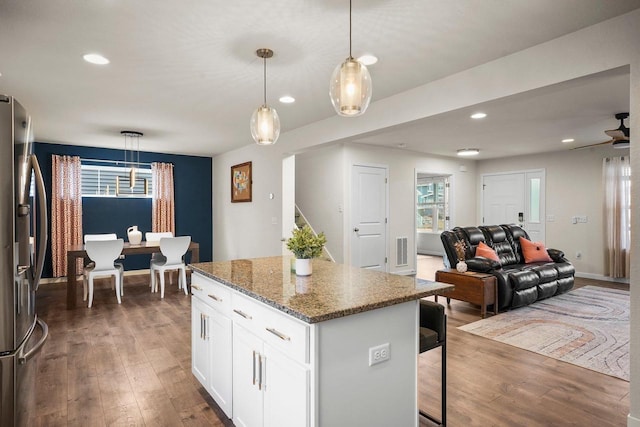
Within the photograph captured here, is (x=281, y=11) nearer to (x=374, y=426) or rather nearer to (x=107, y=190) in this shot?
(x=374, y=426)

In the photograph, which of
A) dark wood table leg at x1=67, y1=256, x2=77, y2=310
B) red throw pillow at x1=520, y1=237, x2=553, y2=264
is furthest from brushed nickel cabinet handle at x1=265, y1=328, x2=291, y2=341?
red throw pillow at x1=520, y1=237, x2=553, y2=264

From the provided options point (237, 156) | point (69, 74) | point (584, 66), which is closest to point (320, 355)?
point (584, 66)

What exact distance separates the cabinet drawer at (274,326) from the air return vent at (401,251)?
5.30 m

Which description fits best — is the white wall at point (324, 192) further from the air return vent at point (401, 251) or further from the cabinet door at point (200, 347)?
the cabinet door at point (200, 347)

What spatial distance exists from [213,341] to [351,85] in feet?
5.84

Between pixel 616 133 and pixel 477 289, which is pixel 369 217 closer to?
pixel 477 289

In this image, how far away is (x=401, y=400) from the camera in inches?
70.8

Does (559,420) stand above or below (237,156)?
below

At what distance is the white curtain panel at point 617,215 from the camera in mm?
6320

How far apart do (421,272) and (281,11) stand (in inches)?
245

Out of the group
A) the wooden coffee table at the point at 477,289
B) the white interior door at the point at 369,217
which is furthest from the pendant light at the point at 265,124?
the white interior door at the point at 369,217

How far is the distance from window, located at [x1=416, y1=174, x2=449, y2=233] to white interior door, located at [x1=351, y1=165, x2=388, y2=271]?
8.22 feet

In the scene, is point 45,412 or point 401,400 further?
point 45,412

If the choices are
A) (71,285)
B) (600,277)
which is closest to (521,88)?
(71,285)
